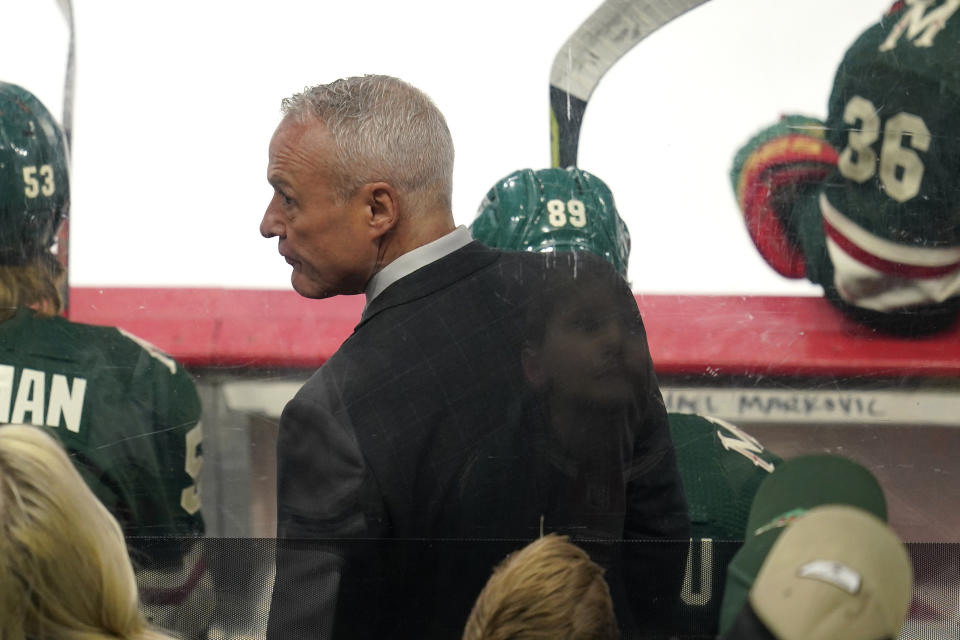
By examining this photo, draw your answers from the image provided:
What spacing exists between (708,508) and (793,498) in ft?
0.41

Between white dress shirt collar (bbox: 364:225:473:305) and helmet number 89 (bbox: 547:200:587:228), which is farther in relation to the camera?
helmet number 89 (bbox: 547:200:587:228)

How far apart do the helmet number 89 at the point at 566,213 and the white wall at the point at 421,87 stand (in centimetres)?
6

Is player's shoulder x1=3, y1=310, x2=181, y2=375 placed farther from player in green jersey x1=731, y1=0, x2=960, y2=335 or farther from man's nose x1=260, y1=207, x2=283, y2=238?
player in green jersey x1=731, y1=0, x2=960, y2=335

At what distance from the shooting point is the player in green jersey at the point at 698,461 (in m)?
1.87

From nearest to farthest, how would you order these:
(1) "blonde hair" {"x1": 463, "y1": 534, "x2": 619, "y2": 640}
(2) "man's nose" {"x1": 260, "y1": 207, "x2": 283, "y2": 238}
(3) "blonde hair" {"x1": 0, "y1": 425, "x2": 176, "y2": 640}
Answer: (3) "blonde hair" {"x1": 0, "y1": 425, "x2": 176, "y2": 640}
(1) "blonde hair" {"x1": 463, "y1": 534, "x2": 619, "y2": 640}
(2) "man's nose" {"x1": 260, "y1": 207, "x2": 283, "y2": 238}

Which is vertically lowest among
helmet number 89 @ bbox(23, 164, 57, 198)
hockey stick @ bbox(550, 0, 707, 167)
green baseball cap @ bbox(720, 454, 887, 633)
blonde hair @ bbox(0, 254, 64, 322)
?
green baseball cap @ bbox(720, 454, 887, 633)

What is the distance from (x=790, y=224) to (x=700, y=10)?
35 centimetres

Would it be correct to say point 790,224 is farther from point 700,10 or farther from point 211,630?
point 211,630

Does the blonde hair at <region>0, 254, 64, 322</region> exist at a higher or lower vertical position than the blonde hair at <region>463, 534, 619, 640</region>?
higher

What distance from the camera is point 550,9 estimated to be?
74.0 inches

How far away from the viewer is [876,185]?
1.87 metres

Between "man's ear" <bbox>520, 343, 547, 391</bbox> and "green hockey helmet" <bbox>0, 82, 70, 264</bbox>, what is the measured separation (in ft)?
2.34

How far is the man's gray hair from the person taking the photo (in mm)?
1757

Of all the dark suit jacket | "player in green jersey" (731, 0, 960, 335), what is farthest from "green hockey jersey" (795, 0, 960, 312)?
the dark suit jacket
